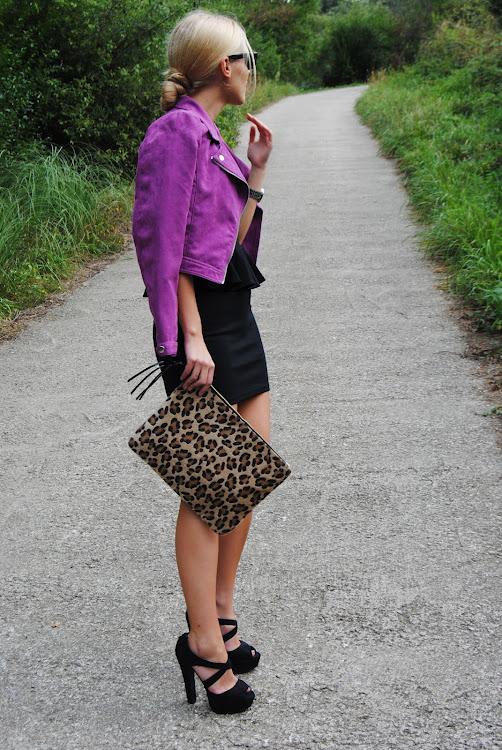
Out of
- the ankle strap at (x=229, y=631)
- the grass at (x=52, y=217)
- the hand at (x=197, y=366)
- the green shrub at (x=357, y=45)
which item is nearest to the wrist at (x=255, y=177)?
the hand at (x=197, y=366)

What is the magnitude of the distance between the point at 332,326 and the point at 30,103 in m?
5.17

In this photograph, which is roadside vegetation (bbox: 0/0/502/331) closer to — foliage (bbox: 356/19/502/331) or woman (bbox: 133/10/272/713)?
foliage (bbox: 356/19/502/331)

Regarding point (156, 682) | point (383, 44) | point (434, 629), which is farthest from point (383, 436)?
point (383, 44)

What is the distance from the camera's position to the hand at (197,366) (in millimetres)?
2361

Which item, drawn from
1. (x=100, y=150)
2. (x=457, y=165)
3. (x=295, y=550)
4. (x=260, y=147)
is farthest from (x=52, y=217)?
(x=260, y=147)

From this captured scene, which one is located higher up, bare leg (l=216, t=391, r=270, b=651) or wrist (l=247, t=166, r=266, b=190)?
wrist (l=247, t=166, r=266, b=190)

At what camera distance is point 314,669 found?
2.77 meters

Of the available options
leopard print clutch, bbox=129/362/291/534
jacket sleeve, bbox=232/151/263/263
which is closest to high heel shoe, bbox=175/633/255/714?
leopard print clutch, bbox=129/362/291/534

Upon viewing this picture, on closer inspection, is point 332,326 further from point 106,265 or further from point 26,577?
point 26,577

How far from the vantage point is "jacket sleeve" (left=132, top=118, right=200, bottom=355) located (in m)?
2.29

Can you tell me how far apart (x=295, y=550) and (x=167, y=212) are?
1.72 m

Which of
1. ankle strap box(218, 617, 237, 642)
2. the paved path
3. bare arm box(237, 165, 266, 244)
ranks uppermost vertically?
bare arm box(237, 165, 266, 244)

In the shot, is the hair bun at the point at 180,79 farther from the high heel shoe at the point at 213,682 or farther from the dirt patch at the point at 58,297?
the dirt patch at the point at 58,297

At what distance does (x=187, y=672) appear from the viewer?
8.40 ft
